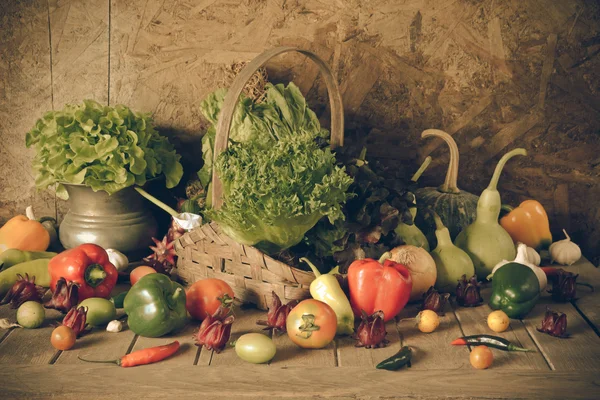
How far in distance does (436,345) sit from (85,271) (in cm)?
152

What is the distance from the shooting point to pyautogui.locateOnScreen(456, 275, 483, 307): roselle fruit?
2.78 meters

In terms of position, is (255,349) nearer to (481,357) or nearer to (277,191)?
(277,191)

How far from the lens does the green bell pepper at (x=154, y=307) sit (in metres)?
2.41

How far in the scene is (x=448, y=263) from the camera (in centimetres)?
293

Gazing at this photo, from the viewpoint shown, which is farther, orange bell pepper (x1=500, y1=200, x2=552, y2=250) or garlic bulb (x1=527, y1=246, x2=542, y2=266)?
orange bell pepper (x1=500, y1=200, x2=552, y2=250)

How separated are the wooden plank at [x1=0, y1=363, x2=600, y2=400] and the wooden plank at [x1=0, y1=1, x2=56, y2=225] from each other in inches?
74.0

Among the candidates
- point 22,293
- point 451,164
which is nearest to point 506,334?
point 451,164

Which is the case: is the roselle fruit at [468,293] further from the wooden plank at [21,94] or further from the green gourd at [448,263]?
the wooden plank at [21,94]

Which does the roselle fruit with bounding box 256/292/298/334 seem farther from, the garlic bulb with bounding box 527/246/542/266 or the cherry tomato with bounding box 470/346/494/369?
the garlic bulb with bounding box 527/246/542/266

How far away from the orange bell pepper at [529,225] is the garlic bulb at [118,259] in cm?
202

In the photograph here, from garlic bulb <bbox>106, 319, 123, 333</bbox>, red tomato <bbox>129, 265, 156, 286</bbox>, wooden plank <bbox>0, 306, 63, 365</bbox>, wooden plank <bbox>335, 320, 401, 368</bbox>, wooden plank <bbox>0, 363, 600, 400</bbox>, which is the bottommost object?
wooden plank <bbox>0, 363, 600, 400</bbox>

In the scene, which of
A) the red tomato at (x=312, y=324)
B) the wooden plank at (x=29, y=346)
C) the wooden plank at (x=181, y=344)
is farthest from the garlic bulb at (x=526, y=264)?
the wooden plank at (x=29, y=346)

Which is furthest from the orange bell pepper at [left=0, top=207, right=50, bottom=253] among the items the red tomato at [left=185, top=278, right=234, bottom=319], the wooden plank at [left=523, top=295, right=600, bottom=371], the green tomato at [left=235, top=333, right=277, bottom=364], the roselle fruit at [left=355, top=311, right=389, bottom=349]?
the wooden plank at [left=523, top=295, right=600, bottom=371]

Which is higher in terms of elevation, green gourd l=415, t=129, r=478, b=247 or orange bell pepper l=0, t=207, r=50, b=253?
green gourd l=415, t=129, r=478, b=247
